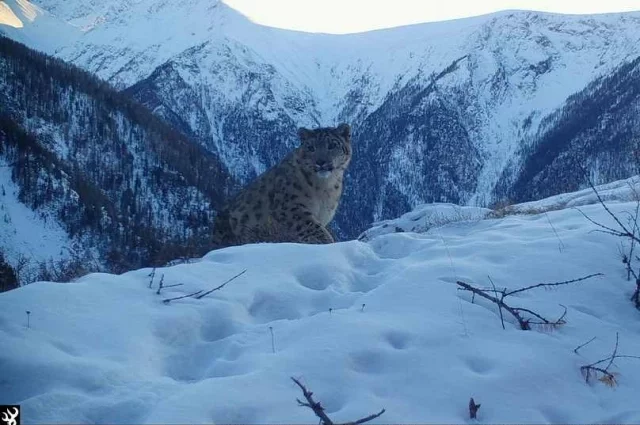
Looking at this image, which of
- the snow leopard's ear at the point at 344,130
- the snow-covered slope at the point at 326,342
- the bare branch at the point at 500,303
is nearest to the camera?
the snow-covered slope at the point at 326,342

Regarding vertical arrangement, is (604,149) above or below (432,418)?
below

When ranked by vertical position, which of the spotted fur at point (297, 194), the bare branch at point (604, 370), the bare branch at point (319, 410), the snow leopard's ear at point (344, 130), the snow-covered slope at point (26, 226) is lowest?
the snow-covered slope at point (26, 226)

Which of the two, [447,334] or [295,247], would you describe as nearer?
[447,334]

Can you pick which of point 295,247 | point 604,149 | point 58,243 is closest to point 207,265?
point 295,247

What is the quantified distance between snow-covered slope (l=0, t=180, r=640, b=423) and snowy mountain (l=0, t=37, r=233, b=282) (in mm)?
123188

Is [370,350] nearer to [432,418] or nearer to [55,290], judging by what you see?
[432,418]

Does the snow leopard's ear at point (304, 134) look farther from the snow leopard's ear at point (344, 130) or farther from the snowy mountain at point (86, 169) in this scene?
the snowy mountain at point (86, 169)

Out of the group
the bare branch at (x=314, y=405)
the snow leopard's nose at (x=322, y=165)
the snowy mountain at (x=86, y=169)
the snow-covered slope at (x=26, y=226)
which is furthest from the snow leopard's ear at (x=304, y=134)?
the snowy mountain at (x=86, y=169)

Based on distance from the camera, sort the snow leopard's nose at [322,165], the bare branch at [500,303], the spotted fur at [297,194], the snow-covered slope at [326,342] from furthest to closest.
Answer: the snow leopard's nose at [322,165], the spotted fur at [297,194], the bare branch at [500,303], the snow-covered slope at [326,342]

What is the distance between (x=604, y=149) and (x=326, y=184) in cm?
19368

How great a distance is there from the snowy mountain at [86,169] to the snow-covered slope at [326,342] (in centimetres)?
12319

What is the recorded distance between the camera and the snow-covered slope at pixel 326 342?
3.77 meters

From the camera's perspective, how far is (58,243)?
4897 inches

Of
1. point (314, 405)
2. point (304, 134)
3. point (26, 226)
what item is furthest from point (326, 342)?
point (26, 226)
